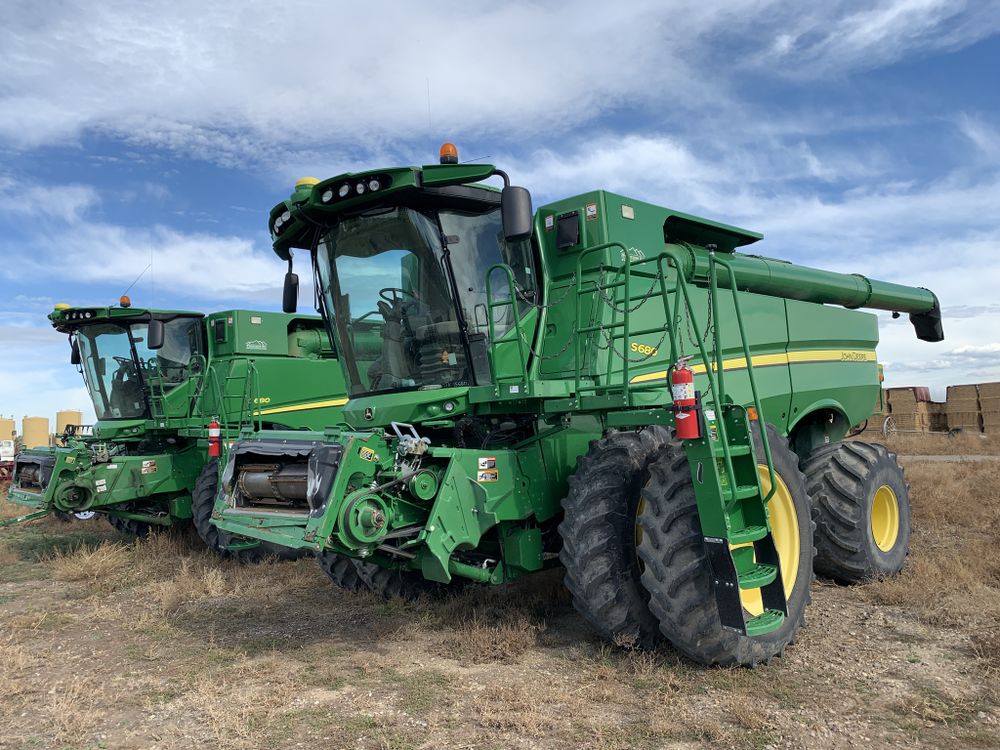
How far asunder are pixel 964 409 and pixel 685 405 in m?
24.1

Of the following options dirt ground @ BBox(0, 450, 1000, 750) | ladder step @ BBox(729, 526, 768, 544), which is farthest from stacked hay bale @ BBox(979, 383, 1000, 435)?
ladder step @ BBox(729, 526, 768, 544)

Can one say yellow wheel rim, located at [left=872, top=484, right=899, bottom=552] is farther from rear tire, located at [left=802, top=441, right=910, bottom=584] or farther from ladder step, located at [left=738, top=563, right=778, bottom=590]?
ladder step, located at [left=738, top=563, right=778, bottom=590]

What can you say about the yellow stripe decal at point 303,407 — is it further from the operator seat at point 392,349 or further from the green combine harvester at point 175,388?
the operator seat at point 392,349

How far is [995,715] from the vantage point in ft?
11.7

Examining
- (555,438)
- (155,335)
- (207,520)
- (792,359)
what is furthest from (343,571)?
(155,335)

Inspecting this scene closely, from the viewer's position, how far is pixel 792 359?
273 inches

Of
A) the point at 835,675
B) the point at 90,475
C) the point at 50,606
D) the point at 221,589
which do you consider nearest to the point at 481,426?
the point at 835,675

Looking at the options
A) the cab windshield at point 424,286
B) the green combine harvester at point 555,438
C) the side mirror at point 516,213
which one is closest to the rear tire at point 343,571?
the green combine harvester at point 555,438

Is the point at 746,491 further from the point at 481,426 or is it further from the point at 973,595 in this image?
the point at 973,595

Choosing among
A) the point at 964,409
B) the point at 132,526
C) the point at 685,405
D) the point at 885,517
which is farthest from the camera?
the point at 964,409

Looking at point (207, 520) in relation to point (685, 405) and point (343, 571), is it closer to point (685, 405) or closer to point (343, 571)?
point (343, 571)

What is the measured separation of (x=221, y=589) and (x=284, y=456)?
9.58 feet

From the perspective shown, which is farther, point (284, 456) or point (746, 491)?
point (284, 456)

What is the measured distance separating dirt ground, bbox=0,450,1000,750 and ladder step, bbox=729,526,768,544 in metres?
0.73
